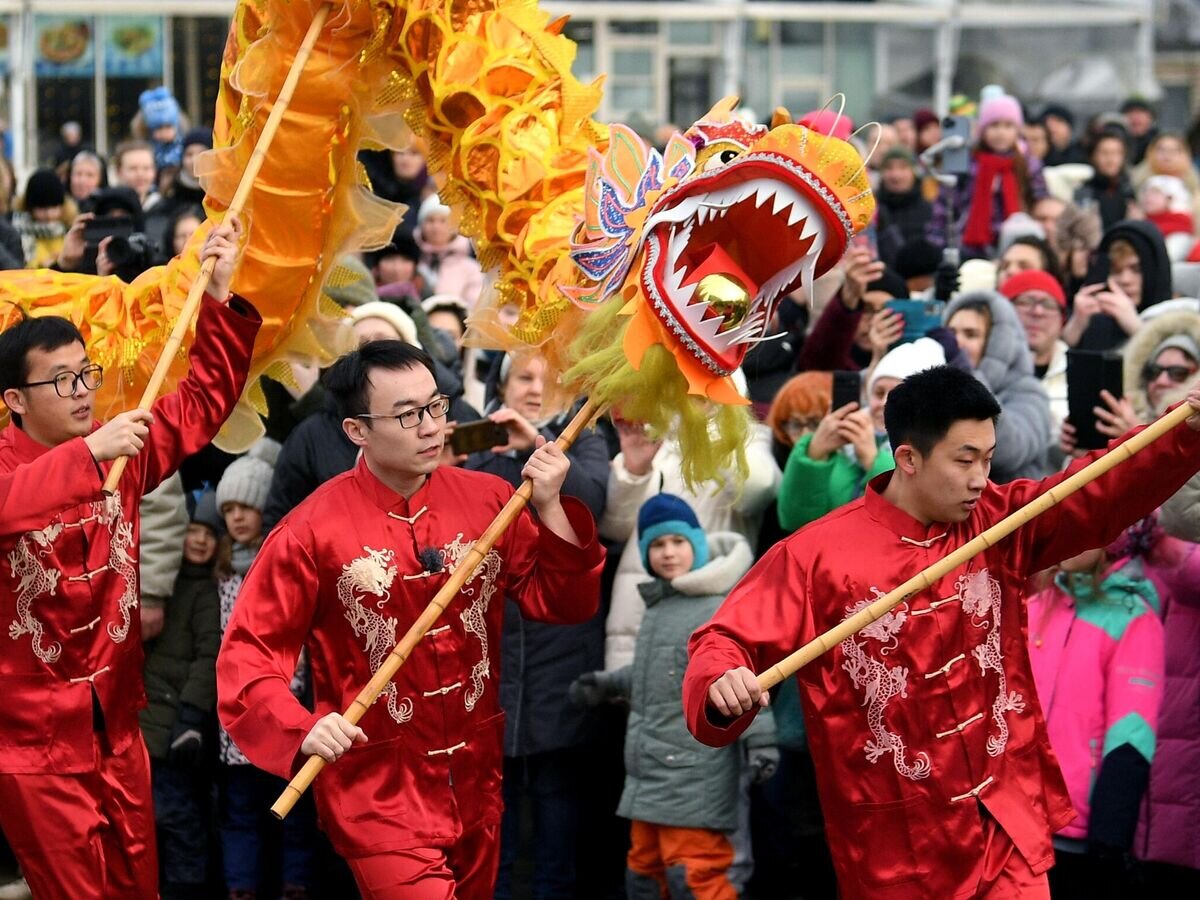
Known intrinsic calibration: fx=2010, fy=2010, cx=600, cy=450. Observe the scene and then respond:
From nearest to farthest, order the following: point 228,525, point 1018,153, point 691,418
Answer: point 691,418 < point 228,525 < point 1018,153

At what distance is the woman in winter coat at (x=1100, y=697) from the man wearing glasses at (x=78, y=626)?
246cm

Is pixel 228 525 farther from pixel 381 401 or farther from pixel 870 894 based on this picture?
pixel 870 894

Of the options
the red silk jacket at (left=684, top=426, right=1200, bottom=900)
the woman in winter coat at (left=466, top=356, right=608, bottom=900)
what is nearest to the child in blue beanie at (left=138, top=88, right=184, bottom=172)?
the woman in winter coat at (left=466, top=356, right=608, bottom=900)

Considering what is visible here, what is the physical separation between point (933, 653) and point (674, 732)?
1.76 metres

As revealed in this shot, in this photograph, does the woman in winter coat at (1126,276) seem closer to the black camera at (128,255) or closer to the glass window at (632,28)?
the black camera at (128,255)

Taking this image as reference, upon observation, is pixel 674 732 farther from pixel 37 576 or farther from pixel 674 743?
pixel 37 576

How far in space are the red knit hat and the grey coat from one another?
74.9 inches

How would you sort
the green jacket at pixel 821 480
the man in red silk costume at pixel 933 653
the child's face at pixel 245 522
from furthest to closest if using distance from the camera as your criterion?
the child's face at pixel 245 522 → the green jacket at pixel 821 480 → the man in red silk costume at pixel 933 653

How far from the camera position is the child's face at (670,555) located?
6145mm

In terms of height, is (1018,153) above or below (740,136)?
below

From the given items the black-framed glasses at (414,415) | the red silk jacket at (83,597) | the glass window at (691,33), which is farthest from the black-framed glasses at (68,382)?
the glass window at (691,33)

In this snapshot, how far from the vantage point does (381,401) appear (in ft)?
15.9

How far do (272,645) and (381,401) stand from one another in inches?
25.2

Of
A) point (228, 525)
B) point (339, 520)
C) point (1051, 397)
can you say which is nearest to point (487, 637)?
point (339, 520)
